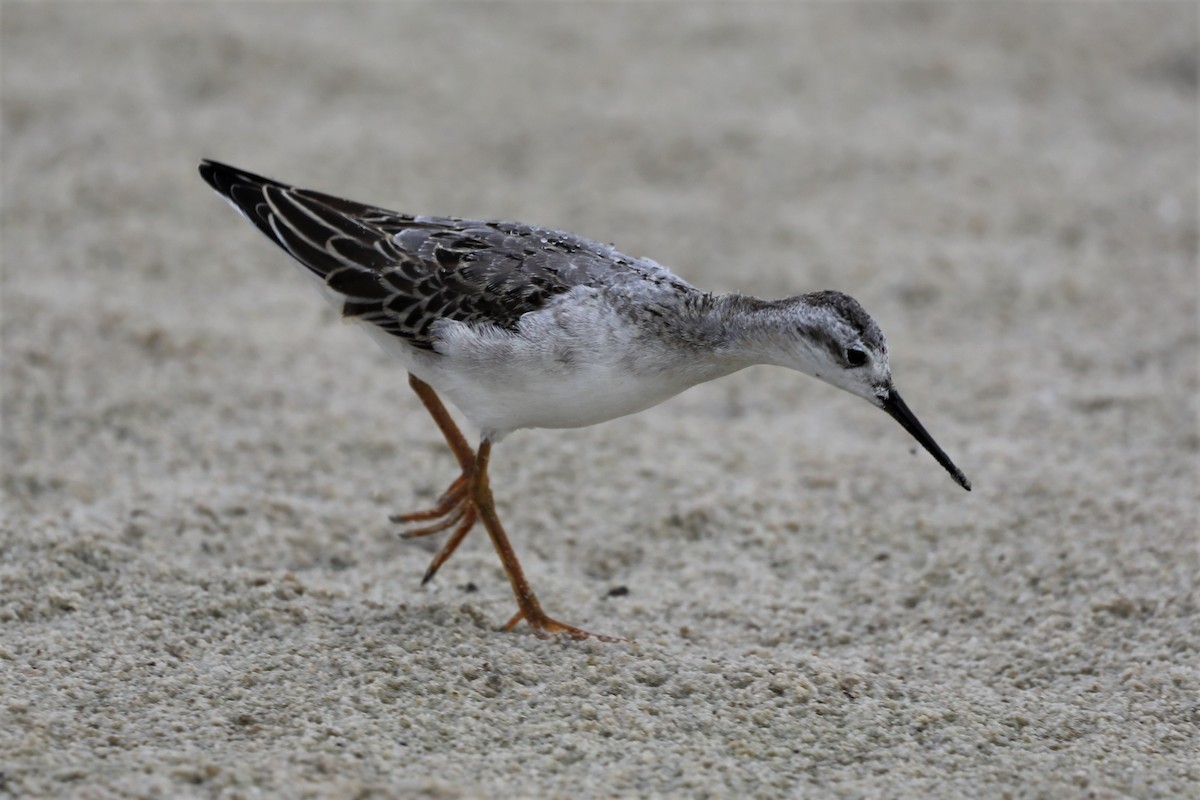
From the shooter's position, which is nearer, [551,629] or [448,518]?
[551,629]

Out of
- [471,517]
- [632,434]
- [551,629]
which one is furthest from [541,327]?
[632,434]

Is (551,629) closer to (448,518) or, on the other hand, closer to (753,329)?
(448,518)

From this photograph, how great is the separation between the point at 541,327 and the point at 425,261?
0.61 metres

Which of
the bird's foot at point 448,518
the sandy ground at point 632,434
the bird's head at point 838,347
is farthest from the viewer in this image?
the bird's foot at point 448,518

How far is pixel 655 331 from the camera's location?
4.41 m

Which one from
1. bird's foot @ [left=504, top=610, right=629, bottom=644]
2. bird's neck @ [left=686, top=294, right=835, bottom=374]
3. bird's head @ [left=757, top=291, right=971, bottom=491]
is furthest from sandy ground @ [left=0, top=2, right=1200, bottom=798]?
bird's neck @ [left=686, top=294, right=835, bottom=374]

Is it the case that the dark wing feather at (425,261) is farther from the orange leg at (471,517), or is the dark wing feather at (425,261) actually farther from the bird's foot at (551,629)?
the bird's foot at (551,629)

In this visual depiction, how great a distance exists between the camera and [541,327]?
4406 mm

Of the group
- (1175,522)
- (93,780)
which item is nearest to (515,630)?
(93,780)

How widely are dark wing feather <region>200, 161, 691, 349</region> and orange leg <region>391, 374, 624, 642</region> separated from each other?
472 mm

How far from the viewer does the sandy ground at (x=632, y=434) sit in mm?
3938

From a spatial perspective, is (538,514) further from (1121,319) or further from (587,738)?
(1121,319)

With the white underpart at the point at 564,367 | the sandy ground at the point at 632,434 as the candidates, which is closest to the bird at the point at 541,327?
the white underpart at the point at 564,367

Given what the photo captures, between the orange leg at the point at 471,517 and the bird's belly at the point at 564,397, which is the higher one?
the bird's belly at the point at 564,397
